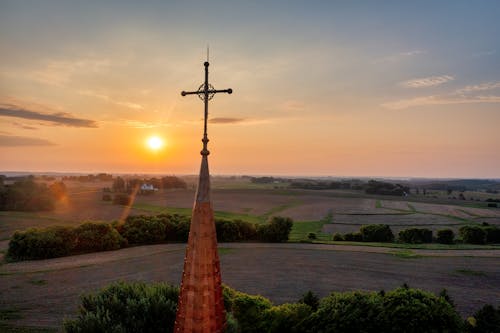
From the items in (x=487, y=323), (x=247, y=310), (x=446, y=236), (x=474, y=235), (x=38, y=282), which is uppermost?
(x=487, y=323)

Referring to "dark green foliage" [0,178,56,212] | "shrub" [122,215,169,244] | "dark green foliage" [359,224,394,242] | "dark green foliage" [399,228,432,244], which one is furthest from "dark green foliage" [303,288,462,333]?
"dark green foliage" [0,178,56,212]

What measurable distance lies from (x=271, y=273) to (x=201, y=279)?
95.9 feet

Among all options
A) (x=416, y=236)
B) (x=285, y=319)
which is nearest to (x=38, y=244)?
(x=285, y=319)

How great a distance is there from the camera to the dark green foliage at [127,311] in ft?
38.8

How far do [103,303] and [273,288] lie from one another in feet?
60.7

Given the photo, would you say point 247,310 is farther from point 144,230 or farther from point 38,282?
point 144,230

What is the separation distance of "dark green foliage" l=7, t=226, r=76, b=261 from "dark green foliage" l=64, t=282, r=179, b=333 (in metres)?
30.6

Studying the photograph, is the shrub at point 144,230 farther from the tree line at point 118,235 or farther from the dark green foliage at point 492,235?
the dark green foliage at point 492,235

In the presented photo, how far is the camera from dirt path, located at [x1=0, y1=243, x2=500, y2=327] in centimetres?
2667

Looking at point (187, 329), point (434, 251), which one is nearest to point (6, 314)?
point (187, 329)

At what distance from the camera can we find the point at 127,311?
1251 cm

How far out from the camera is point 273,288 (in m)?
29.1

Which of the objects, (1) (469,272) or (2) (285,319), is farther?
(1) (469,272)

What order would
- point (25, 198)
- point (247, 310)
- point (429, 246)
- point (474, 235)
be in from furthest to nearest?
point (25, 198) → point (474, 235) → point (429, 246) → point (247, 310)
